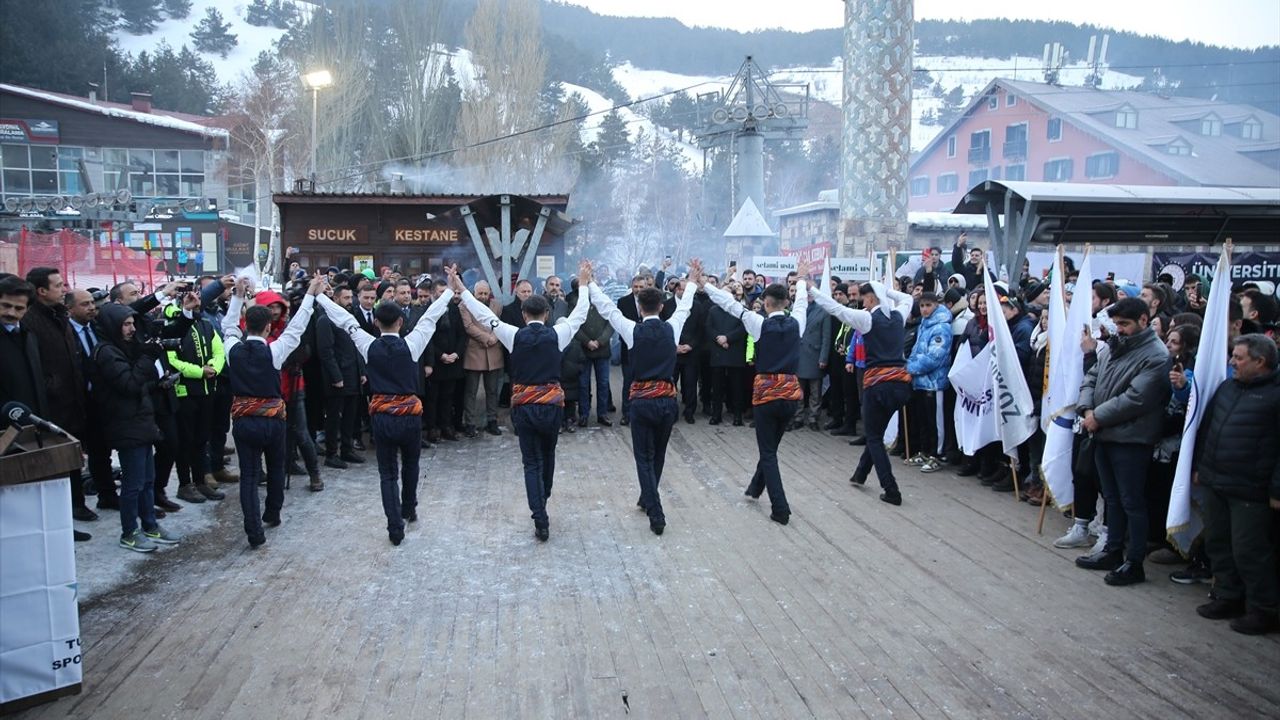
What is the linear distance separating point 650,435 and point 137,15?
91722 mm

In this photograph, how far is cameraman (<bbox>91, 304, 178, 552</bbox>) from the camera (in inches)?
245

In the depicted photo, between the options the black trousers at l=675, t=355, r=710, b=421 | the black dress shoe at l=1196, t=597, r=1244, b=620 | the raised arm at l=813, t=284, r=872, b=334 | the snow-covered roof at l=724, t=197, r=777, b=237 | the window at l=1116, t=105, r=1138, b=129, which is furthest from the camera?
the window at l=1116, t=105, r=1138, b=129

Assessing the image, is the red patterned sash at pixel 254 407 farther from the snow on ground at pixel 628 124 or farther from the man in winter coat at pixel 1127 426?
the snow on ground at pixel 628 124

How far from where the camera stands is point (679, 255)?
45750 mm

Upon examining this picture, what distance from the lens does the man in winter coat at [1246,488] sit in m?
4.89

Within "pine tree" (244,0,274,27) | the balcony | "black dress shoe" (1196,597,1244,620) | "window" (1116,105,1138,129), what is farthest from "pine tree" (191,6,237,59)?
→ "black dress shoe" (1196,597,1244,620)

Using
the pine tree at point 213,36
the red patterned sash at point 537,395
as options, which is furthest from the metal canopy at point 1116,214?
the pine tree at point 213,36

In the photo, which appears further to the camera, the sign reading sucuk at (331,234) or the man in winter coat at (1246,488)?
the sign reading sucuk at (331,234)

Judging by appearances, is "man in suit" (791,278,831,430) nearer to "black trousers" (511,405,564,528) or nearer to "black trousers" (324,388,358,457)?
"black trousers" (511,405,564,528)

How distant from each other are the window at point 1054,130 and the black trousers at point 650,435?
4022 centimetres

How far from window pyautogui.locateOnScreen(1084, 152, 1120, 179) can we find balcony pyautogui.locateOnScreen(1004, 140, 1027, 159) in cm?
455

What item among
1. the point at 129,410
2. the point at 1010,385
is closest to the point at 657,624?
the point at 129,410

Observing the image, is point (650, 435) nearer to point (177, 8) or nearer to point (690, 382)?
point (690, 382)

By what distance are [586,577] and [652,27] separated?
140 metres
